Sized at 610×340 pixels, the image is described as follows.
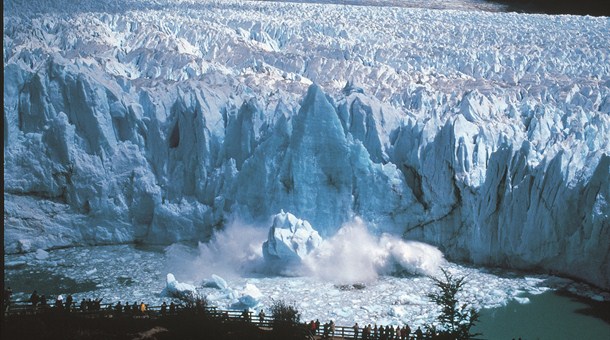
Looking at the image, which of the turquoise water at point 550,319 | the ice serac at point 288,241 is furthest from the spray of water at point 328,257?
the turquoise water at point 550,319

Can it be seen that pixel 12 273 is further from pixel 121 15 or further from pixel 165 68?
pixel 121 15

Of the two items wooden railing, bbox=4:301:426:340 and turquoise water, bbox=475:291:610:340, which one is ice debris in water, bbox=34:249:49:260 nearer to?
wooden railing, bbox=4:301:426:340

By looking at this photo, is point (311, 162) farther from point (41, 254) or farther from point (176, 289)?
point (41, 254)

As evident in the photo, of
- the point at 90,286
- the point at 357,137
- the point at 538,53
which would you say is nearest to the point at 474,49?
the point at 538,53

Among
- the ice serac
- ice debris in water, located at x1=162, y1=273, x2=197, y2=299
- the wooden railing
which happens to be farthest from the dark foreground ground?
the ice serac

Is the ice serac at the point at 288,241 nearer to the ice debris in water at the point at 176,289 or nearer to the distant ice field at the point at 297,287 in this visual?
the distant ice field at the point at 297,287
